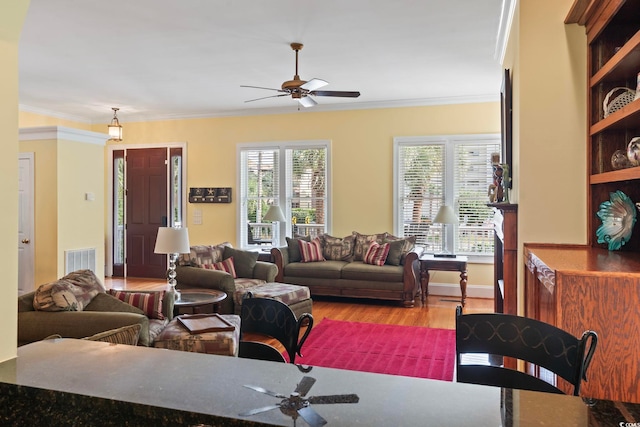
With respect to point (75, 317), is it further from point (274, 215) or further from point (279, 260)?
point (274, 215)

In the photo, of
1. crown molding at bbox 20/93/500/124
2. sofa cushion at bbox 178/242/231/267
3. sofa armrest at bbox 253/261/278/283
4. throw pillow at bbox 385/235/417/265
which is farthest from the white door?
throw pillow at bbox 385/235/417/265

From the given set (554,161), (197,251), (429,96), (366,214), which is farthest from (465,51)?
(197,251)

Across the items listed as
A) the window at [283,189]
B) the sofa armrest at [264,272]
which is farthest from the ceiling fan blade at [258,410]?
the window at [283,189]

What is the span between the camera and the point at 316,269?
6473 millimetres

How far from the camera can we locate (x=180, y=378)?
0.97 meters

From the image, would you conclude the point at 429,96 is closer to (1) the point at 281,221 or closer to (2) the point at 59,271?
(1) the point at 281,221

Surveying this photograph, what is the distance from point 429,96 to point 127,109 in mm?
4856

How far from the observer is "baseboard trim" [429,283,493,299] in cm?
683

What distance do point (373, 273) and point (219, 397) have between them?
5.44 m

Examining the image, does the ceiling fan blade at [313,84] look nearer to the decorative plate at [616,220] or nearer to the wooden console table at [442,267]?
the decorative plate at [616,220]

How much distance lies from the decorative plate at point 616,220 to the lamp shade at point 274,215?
518 centimetres

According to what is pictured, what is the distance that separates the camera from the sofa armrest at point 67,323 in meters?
3.04

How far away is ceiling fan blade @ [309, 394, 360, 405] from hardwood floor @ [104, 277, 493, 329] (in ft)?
15.1

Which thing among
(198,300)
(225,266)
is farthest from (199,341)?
(225,266)
